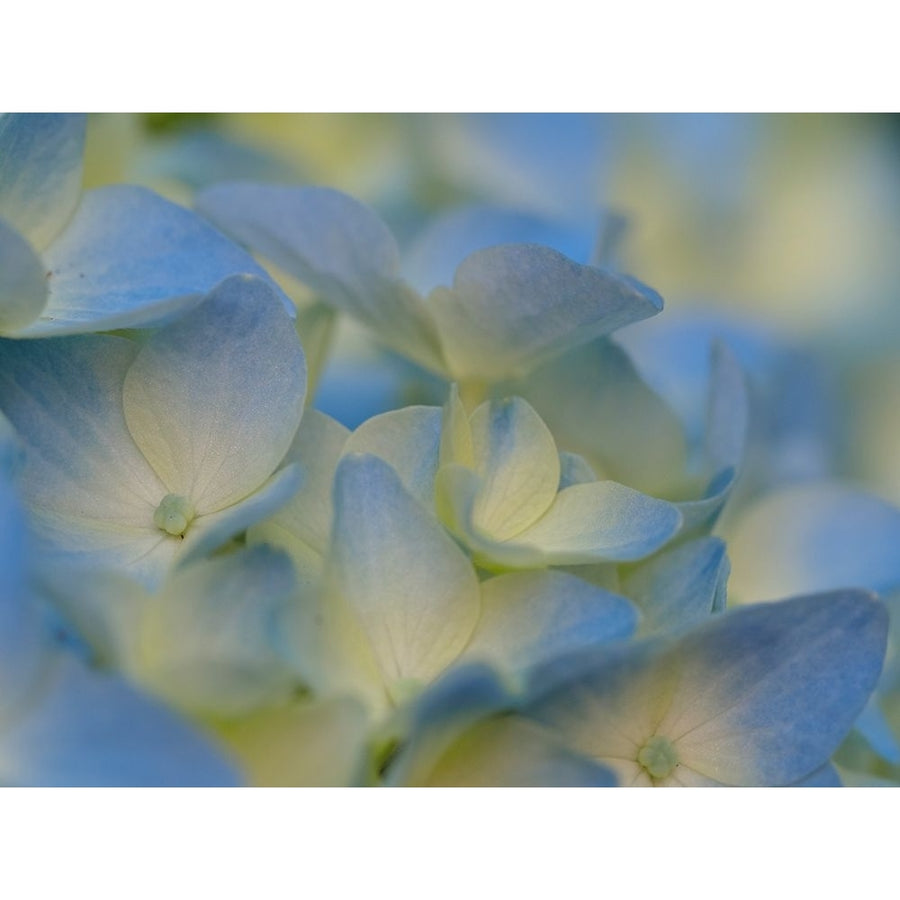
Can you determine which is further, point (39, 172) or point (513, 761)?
point (39, 172)

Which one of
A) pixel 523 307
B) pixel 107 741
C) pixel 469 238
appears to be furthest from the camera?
pixel 469 238

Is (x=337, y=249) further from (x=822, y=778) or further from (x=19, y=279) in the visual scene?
(x=822, y=778)

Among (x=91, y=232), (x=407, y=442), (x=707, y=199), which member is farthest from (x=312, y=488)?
(x=707, y=199)

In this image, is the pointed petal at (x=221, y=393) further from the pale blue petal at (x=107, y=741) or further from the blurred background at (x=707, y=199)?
the blurred background at (x=707, y=199)

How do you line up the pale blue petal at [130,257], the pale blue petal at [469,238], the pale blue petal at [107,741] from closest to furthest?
the pale blue petal at [107,741]
the pale blue petal at [130,257]
the pale blue petal at [469,238]

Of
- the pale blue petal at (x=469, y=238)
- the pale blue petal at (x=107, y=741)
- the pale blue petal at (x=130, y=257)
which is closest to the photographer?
the pale blue petal at (x=107, y=741)

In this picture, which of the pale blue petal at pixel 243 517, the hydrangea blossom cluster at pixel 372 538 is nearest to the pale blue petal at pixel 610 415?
the hydrangea blossom cluster at pixel 372 538
